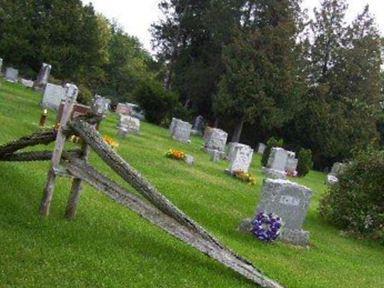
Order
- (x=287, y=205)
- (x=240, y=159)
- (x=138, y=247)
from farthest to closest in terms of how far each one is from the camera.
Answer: (x=240, y=159) < (x=287, y=205) < (x=138, y=247)

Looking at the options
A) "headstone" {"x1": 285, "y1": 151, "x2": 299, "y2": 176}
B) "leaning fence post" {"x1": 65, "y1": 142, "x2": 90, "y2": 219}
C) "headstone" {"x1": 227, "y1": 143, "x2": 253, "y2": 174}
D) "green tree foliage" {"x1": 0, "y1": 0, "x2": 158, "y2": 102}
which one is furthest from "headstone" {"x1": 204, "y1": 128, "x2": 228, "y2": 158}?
"green tree foliage" {"x1": 0, "y1": 0, "x2": 158, "y2": 102}

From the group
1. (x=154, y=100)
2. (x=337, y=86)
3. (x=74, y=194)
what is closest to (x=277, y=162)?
(x=154, y=100)

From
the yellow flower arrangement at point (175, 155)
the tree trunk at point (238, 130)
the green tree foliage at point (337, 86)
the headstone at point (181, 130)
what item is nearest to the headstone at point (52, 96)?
the headstone at point (181, 130)

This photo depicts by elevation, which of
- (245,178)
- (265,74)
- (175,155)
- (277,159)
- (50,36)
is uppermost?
(265,74)

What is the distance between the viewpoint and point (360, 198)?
1642 centimetres

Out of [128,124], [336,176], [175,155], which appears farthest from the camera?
[128,124]

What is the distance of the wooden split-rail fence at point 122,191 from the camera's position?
839 centimetres

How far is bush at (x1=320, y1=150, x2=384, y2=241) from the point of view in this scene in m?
15.8

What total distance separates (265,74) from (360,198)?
26056mm

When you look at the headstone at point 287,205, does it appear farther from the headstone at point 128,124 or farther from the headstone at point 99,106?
the headstone at point 128,124

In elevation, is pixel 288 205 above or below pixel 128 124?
below

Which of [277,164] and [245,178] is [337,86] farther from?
[245,178]

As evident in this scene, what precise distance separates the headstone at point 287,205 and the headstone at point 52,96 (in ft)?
51.2

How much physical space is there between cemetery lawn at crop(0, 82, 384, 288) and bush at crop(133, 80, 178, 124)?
2525cm
